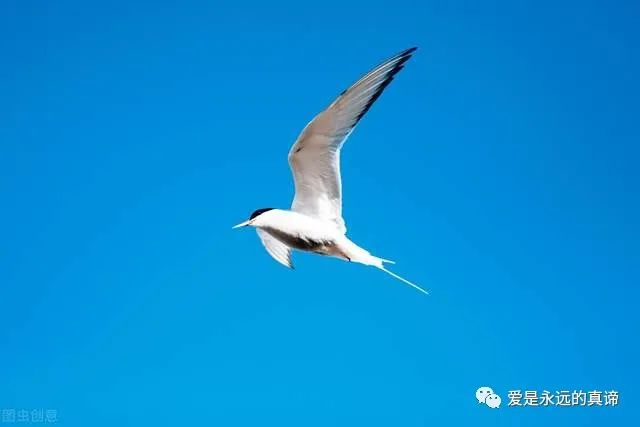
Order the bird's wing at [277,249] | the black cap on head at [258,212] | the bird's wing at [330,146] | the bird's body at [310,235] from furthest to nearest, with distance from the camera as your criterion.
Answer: the bird's wing at [277,249] → the black cap on head at [258,212] → the bird's body at [310,235] → the bird's wing at [330,146]

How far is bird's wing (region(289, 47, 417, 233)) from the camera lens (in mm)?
5836

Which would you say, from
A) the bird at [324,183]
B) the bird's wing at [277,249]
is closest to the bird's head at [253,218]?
the bird at [324,183]

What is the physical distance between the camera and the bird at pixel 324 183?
5.90 meters

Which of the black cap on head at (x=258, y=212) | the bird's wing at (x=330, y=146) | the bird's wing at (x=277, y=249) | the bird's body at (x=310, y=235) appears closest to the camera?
the bird's wing at (x=330, y=146)

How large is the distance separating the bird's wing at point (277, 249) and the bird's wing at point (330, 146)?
82cm

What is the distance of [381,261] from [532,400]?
2.19 meters

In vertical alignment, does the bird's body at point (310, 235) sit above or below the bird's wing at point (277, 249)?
below

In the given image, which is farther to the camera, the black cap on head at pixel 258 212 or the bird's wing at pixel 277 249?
the bird's wing at pixel 277 249

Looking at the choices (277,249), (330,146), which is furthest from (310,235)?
(277,249)

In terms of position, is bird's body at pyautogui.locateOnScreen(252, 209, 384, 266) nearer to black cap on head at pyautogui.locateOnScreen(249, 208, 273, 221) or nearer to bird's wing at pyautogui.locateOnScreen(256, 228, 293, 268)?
black cap on head at pyautogui.locateOnScreen(249, 208, 273, 221)

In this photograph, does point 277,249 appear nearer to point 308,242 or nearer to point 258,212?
point 258,212

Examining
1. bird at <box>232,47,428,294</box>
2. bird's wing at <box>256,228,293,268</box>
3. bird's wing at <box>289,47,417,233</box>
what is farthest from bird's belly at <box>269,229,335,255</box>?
bird's wing at <box>256,228,293,268</box>

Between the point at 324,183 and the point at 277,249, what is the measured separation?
1.15m

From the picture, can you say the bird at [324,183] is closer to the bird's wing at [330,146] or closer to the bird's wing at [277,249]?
the bird's wing at [330,146]
